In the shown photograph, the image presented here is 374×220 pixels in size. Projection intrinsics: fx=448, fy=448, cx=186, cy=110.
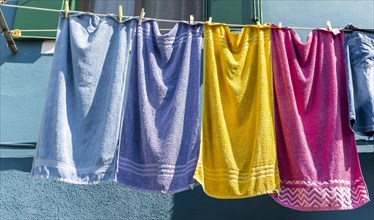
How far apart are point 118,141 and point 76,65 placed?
1.60 feet

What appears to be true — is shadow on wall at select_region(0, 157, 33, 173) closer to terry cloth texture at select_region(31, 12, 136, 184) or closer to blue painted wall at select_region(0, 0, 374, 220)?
blue painted wall at select_region(0, 0, 374, 220)

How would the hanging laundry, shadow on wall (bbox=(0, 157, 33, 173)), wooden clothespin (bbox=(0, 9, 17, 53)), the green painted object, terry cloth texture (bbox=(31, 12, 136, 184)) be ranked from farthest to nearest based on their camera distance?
the green painted object
shadow on wall (bbox=(0, 157, 33, 173))
wooden clothespin (bbox=(0, 9, 17, 53))
the hanging laundry
terry cloth texture (bbox=(31, 12, 136, 184))

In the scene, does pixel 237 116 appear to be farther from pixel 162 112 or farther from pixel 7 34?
pixel 7 34

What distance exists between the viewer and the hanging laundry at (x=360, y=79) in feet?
8.20

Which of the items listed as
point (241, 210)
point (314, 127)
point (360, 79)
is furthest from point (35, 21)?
point (360, 79)

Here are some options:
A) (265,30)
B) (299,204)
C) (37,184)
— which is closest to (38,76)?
(37,184)

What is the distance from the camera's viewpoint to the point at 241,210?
2904 millimetres

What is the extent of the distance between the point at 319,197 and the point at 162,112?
943mm

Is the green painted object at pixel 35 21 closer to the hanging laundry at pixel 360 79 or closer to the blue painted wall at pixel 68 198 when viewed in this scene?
the blue painted wall at pixel 68 198

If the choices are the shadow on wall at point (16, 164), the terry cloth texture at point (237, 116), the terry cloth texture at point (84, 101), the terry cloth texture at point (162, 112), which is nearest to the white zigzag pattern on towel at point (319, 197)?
the terry cloth texture at point (237, 116)

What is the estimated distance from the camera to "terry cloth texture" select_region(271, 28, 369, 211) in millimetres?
2361

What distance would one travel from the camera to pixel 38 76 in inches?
125

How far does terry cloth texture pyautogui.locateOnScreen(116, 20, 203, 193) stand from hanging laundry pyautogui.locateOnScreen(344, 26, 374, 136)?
88 centimetres

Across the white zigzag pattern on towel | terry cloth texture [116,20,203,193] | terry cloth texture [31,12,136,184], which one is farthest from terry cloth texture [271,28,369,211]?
terry cloth texture [31,12,136,184]
